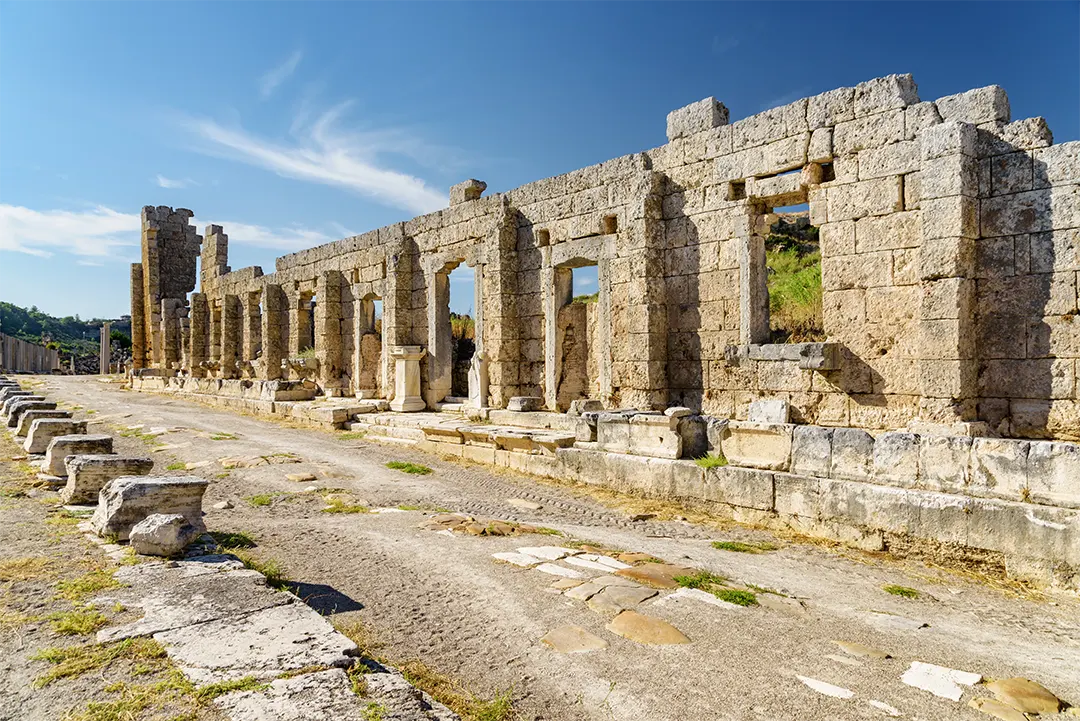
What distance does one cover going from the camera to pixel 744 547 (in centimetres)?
628

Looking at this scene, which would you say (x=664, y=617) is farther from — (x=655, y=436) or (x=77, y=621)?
(x=655, y=436)

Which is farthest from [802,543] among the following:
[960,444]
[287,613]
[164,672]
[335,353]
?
[335,353]

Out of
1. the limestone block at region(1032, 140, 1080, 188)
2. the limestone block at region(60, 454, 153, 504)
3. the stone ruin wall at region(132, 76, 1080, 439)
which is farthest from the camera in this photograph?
the stone ruin wall at region(132, 76, 1080, 439)

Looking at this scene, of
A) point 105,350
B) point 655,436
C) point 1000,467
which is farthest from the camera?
point 105,350

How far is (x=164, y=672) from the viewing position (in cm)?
301

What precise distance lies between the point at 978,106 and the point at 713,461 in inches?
214

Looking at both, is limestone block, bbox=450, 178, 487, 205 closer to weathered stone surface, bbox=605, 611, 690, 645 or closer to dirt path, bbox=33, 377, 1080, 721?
dirt path, bbox=33, 377, 1080, 721

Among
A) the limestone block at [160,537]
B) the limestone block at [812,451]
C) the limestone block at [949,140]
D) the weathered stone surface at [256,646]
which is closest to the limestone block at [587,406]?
the limestone block at [812,451]

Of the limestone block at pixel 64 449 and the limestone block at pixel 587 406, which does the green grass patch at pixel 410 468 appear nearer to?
the limestone block at pixel 587 406

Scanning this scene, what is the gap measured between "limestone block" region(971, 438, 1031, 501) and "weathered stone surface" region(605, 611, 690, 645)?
3583mm

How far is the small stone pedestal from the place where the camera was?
16.0 m

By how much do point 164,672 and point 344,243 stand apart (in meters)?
17.3

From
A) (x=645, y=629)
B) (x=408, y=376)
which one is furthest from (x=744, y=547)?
(x=408, y=376)

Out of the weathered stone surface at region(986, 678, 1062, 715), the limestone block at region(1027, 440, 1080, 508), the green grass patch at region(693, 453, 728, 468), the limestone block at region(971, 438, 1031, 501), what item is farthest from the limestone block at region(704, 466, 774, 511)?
the weathered stone surface at region(986, 678, 1062, 715)
